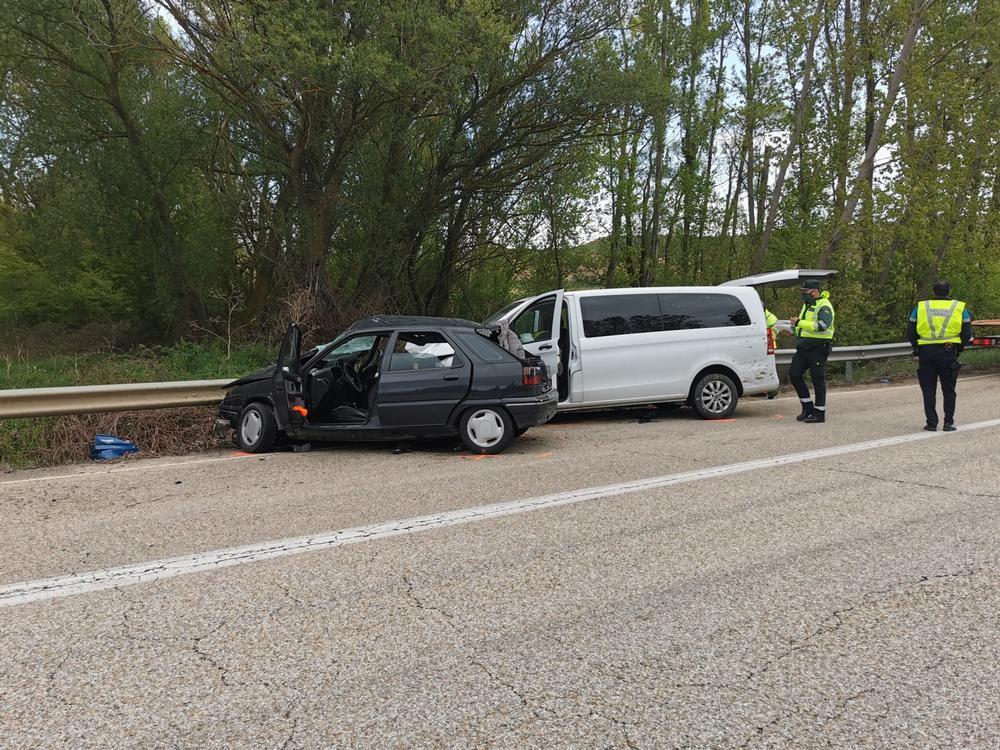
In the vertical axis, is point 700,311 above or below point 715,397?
above

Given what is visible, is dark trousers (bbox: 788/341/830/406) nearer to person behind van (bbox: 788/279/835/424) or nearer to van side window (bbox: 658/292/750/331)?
person behind van (bbox: 788/279/835/424)

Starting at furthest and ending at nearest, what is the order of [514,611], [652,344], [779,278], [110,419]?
[779,278] → [652,344] → [110,419] → [514,611]

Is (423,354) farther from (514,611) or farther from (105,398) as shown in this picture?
(514,611)

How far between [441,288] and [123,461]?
32.4 feet

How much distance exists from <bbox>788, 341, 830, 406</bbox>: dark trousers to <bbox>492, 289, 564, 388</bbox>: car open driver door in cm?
328

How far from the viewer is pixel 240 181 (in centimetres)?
1433

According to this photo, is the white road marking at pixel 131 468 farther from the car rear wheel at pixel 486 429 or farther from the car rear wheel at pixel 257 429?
the car rear wheel at pixel 486 429

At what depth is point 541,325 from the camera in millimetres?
9203

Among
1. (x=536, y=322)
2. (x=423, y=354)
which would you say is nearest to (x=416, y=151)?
(x=536, y=322)

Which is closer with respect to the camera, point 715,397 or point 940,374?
point 940,374

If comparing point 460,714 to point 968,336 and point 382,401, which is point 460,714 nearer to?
point 382,401

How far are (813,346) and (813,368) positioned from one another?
0.31 meters

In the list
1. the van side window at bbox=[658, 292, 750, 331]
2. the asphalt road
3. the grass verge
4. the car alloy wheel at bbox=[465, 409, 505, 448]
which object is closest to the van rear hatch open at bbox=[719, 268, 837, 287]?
the van side window at bbox=[658, 292, 750, 331]

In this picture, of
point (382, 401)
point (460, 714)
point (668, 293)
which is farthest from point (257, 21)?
point (460, 714)
